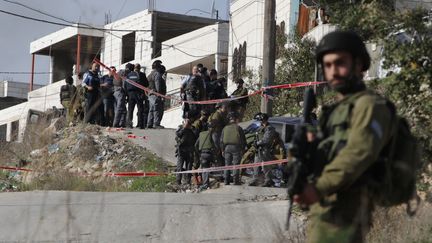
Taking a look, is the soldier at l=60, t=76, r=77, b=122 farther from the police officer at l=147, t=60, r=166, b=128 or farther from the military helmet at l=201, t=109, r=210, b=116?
the military helmet at l=201, t=109, r=210, b=116

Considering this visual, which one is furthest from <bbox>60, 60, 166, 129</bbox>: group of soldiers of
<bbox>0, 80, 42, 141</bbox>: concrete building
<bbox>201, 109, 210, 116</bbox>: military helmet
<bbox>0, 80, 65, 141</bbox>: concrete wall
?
<bbox>0, 80, 42, 141</bbox>: concrete building

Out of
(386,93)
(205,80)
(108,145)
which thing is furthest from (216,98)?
(386,93)

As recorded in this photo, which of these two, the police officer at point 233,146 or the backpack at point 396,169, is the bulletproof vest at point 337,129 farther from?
the police officer at point 233,146

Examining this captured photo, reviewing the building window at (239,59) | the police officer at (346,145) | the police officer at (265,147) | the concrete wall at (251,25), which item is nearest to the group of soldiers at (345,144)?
the police officer at (346,145)

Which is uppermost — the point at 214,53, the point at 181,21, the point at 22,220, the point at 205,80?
the point at 181,21

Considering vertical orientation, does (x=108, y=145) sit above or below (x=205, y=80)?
below

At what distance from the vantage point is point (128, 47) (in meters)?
40.8

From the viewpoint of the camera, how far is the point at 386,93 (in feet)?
22.7

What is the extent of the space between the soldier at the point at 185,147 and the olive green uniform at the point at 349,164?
409 inches

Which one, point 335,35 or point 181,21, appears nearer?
point 335,35

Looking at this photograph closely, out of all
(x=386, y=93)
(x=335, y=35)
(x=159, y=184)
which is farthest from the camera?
(x=159, y=184)

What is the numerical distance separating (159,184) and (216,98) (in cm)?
406

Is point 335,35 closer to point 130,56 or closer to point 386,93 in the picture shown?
point 386,93

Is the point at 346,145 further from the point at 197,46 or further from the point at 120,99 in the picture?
the point at 197,46
